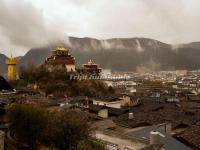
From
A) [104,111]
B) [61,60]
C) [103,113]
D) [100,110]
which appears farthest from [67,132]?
[61,60]

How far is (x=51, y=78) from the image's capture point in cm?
5953

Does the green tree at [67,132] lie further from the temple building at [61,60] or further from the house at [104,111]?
the temple building at [61,60]

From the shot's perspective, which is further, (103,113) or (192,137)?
(103,113)

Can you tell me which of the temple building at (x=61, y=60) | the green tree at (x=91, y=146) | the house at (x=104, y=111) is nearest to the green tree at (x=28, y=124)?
the green tree at (x=91, y=146)

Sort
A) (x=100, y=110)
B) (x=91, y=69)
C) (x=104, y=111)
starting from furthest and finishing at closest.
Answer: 1. (x=91, y=69)
2. (x=104, y=111)
3. (x=100, y=110)

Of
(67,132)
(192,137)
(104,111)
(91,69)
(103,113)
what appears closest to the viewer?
(192,137)

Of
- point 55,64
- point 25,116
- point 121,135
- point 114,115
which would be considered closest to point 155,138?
point 121,135

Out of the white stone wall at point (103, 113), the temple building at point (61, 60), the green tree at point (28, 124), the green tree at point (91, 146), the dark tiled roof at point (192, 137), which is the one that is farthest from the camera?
the temple building at point (61, 60)

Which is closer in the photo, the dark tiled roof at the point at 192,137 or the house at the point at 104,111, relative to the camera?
the dark tiled roof at the point at 192,137

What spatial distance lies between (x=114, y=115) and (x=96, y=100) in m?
11.1

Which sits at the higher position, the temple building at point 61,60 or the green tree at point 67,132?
the temple building at point 61,60

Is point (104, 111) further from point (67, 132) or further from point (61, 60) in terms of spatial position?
point (61, 60)

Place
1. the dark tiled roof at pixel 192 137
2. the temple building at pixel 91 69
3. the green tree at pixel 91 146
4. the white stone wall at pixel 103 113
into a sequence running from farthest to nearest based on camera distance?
the temple building at pixel 91 69 < the white stone wall at pixel 103 113 < the dark tiled roof at pixel 192 137 < the green tree at pixel 91 146

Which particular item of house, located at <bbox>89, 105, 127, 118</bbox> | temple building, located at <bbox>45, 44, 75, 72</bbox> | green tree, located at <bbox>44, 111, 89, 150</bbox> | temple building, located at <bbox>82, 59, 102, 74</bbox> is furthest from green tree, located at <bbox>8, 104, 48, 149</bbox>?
temple building, located at <bbox>82, 59, 102, 74</bbox>
